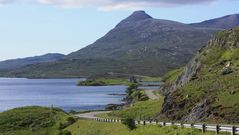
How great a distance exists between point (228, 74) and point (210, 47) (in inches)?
1221

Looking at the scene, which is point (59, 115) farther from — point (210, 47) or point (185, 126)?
point (185, 126)

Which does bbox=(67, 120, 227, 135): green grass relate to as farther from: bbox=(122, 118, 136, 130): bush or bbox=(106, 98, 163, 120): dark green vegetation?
bbox=(106, 98, 163, 120): dark green vegetation

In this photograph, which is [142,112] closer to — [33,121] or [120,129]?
[33,121]

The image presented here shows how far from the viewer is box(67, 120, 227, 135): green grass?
51.8 metres

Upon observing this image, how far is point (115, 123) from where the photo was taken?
8144 centimetres

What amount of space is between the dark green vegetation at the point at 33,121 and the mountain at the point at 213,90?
868 inches

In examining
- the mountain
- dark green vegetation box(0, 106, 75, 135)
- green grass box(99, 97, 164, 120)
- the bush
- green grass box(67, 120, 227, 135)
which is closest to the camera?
green grass box(67, 120, 227, 135)

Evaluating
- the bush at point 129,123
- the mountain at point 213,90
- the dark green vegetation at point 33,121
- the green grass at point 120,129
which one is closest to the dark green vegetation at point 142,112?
the mountain at point 213,90

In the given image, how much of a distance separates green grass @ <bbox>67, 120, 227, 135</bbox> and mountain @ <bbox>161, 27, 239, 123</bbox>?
54.1 ft

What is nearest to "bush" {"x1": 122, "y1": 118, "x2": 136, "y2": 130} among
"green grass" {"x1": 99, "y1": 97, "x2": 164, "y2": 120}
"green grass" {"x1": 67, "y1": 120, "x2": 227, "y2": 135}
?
"green grass" {"x1": 67, "y1": 120, "x2": 227, "y2": 135}

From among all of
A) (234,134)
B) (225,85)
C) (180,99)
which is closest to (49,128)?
(180,99)

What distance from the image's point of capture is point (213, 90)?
319 ft

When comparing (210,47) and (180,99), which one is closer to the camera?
(180,99)

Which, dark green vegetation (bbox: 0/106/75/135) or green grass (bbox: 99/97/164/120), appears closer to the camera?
dark green vegetation (bbox: 0/106/75/135)
